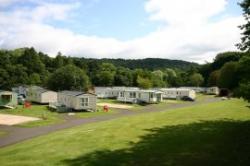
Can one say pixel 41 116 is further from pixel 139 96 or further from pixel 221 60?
pixel 221 60

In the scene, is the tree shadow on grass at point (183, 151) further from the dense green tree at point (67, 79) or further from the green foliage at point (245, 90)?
the dense green tree at point (67, 79)

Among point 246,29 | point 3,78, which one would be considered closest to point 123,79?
point 3,78

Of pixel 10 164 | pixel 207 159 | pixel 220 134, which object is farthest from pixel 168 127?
pixel 10 164

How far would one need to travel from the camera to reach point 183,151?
1841cm

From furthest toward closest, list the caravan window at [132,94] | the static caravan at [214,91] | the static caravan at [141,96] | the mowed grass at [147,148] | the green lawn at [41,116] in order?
1. the static caravan at [214,91]
2. the caravan window at [132,94]
3. the static caravan at [141,96]
4. the green lawn at [41,116]
5. the mowed grass at [147,148]

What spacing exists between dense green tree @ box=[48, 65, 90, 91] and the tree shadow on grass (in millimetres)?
51294

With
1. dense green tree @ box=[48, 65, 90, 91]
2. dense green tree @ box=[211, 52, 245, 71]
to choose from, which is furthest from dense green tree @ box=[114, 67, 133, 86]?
dense green tree @ box=[211, 52, 245, 71]

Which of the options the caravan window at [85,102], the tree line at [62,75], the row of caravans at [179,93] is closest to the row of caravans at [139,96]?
the tree line at [62,75]

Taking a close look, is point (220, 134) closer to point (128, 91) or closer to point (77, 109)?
point (77, 109)

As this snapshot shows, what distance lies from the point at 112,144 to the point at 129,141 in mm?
1275

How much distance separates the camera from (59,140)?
77.0 feet

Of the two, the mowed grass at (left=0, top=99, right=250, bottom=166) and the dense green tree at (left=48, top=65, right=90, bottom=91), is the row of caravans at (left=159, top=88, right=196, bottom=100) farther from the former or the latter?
the mowed grass at (left=0, top=99, right=250, bottom=166)

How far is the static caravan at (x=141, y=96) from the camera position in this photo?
65.8 m

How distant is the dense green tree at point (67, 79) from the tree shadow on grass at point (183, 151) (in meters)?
51.3
